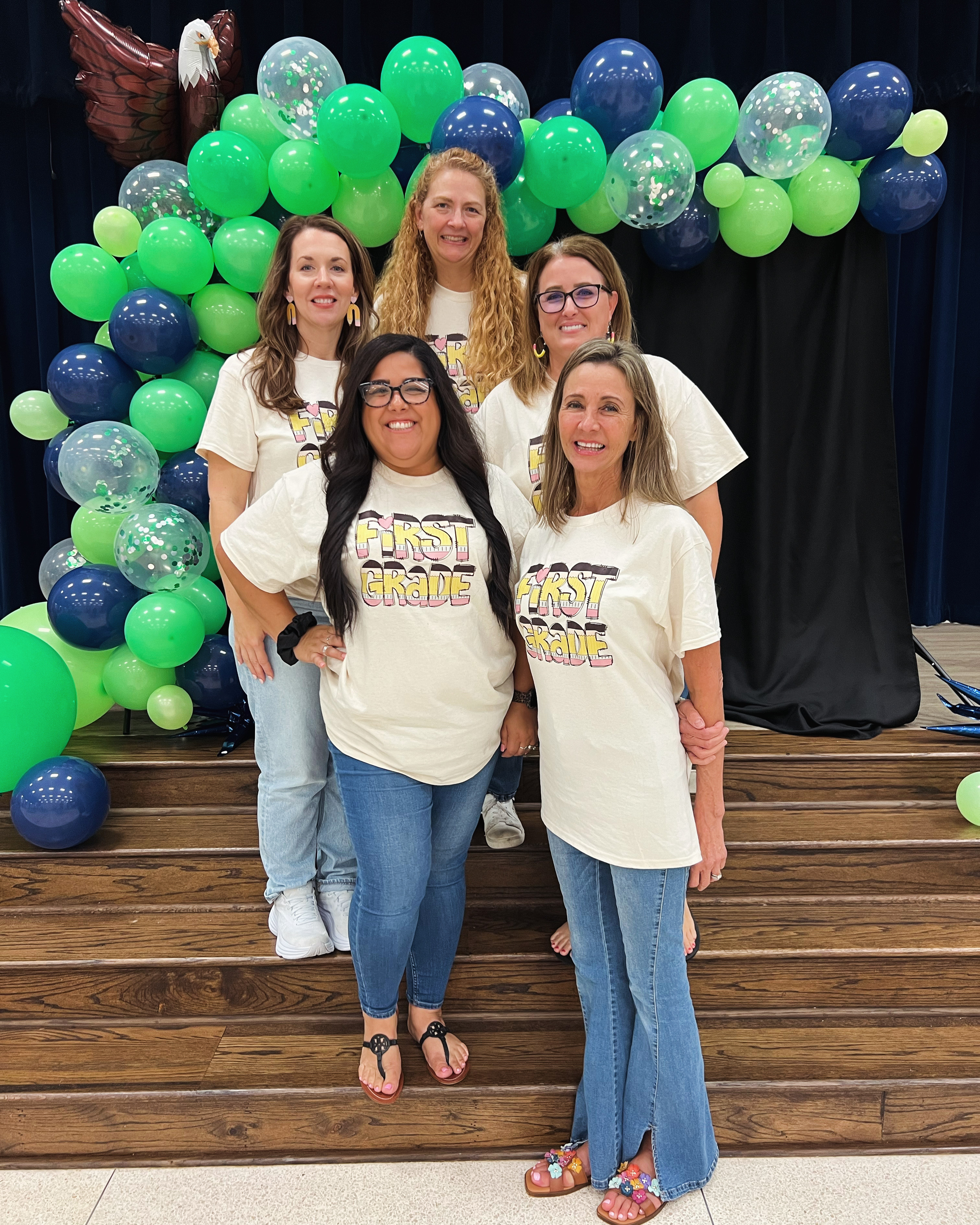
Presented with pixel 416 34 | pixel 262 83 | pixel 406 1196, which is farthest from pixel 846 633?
pixel 416 34

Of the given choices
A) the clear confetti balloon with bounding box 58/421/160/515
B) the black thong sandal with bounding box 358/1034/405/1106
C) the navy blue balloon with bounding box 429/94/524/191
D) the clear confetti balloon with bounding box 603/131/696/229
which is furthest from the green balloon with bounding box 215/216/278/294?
the black thong sandal with bounding box 358/1034/405/1106

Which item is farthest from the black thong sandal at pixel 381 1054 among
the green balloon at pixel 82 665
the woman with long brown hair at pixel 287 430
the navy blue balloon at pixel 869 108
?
the navy blue balloon at pixel 869 108

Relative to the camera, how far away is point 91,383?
8.28ft

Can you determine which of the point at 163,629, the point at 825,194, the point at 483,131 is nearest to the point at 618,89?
the point at 483,131

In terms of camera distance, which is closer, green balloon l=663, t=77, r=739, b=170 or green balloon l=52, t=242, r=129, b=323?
green balloon l=663, t=77, r=739, b=170

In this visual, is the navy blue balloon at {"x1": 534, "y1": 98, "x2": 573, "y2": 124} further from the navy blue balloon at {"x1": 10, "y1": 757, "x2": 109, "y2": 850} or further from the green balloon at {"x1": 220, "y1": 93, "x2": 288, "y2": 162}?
the navy blue balloon at {"x1": 10, "y1": 757, "x2": 109, "y2": 850}

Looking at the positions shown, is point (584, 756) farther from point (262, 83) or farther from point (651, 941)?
point (262, 83)

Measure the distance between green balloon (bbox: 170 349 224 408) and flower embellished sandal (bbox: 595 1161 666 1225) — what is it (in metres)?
2.25

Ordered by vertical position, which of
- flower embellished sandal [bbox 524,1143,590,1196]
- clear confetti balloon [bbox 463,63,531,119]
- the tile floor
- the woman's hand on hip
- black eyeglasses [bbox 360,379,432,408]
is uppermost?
clear confetti balloon [bbox 463,63,531,119]

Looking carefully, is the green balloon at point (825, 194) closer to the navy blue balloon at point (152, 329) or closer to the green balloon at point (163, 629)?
the navy blue balloon at point (152, 329)

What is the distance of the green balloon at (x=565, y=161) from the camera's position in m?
2.21

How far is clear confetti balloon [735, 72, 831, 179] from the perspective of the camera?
234 centimetres

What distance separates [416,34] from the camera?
3.43m

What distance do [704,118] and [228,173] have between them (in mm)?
1344
